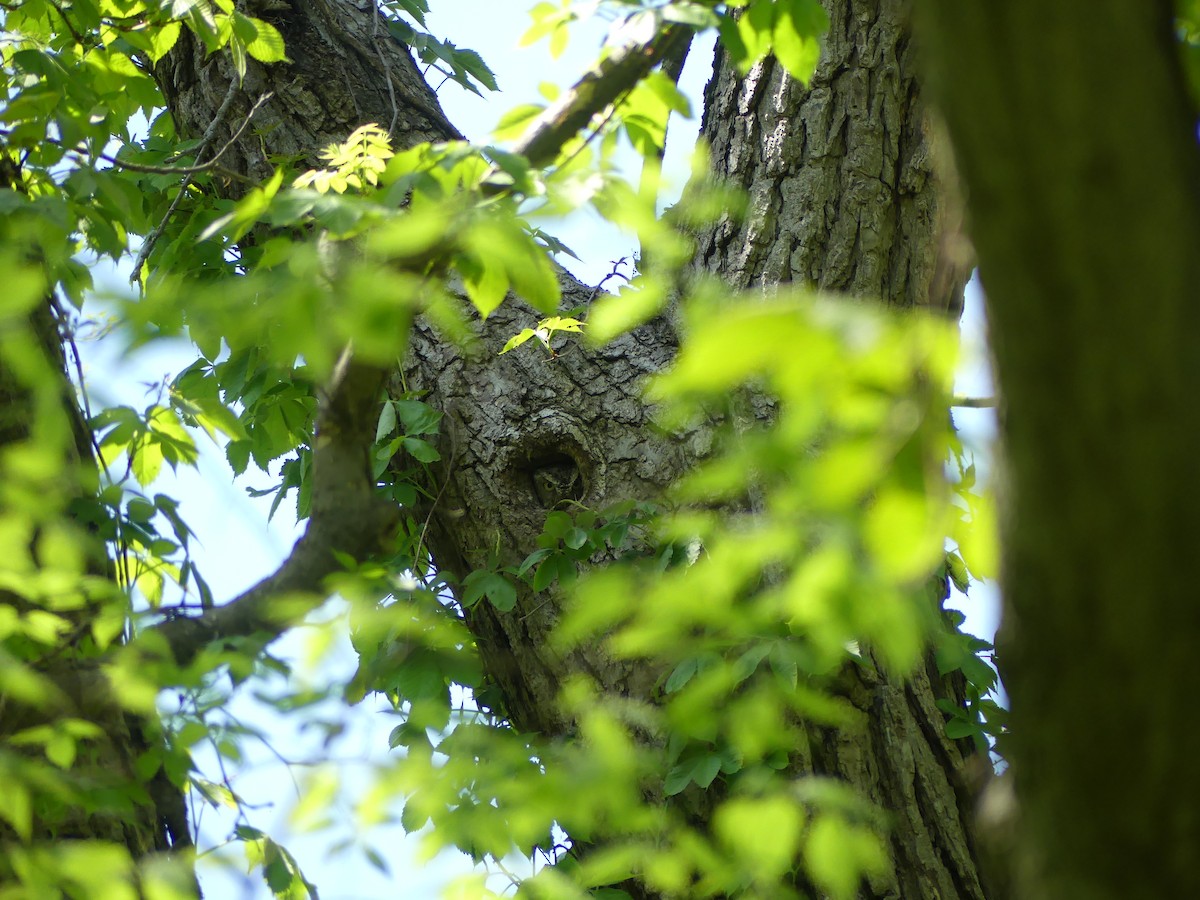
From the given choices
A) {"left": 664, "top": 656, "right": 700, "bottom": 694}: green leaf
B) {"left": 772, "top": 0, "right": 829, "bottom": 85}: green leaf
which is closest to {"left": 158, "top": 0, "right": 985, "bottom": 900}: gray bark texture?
{"left": 664, "top": 656, "right": 700, "bottom": 694}: green leaf

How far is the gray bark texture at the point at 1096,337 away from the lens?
71 cm

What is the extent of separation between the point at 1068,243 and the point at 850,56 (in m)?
1.83

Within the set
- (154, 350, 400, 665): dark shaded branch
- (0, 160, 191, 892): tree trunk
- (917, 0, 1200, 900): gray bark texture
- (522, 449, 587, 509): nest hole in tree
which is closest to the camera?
(917, 0, 1200, 900): gray bark texture

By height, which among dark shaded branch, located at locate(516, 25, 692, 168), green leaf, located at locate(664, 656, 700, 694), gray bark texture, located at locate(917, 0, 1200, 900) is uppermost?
dark shaded branch, located at locate(516, 25, 692, 168)

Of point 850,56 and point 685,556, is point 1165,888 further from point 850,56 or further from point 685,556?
point 850,56

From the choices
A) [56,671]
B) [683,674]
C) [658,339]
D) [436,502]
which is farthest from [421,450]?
[56,671]

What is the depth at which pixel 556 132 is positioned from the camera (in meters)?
1.35

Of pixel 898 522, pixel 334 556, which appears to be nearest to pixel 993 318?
pixel 898 522

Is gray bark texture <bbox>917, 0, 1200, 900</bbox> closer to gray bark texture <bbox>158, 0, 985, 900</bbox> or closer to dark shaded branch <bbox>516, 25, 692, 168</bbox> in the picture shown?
dark shaded branch <bbox>516, 25, 692, 168</bbox>

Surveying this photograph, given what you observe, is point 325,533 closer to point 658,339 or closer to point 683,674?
point 683,674

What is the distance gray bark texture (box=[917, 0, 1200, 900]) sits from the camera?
71 cm

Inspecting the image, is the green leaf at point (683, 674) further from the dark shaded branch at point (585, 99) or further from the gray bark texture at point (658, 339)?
the dark shaded branch at point (585, 99)

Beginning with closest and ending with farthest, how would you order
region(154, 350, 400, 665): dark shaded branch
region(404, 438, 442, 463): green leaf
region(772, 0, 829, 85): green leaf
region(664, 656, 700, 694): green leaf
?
region(154, 350, 400, 665): dark shaded branch, region(772, 0, 829, 85): green leaf, region(664, 656, 700, 694): green leaf, region(404, 438, 442, 463): green leaf

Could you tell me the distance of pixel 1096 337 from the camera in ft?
2.34
